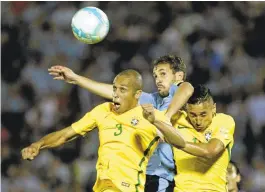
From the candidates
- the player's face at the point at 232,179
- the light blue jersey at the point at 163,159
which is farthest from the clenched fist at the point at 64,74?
the player's face at the point at 232,179

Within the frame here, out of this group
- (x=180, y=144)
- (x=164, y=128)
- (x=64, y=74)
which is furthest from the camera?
(x=64, y=74)

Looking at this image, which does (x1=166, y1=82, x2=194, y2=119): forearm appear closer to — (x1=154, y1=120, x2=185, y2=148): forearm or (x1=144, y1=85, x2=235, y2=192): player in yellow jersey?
(x1=144, y1=85, x2=235, y2=192): player in yellow jersey

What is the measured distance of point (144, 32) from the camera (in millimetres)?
10414

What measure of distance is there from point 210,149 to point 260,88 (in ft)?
14.4

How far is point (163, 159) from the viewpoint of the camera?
6082 mm

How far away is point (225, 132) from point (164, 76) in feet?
2.30

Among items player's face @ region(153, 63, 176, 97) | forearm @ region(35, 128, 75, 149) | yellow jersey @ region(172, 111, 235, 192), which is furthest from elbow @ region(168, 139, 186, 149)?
forearm @ region(35, 128, 75, 149)

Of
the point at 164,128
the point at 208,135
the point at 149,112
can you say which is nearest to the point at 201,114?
the point at 208,135

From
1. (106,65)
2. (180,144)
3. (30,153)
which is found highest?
(106,65)

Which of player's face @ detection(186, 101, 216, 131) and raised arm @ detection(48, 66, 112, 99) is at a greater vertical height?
raised arm @ detection(48, 66, 112, 99)

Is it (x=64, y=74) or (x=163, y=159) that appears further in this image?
(x=163, y=159)

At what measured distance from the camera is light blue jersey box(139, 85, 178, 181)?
6039 mm

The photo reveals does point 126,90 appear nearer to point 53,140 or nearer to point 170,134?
point 170,134

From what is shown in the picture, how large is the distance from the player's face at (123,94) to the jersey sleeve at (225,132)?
69 cm
